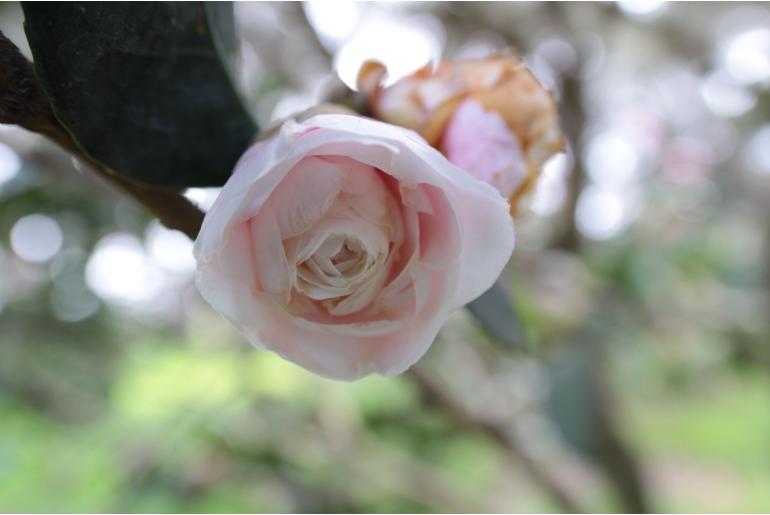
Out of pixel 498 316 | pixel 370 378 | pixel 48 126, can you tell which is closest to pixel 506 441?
pixel 370 378

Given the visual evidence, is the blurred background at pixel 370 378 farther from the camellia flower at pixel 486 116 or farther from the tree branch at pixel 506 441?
the camellia flower at pixel 486 116

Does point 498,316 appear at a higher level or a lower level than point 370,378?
higher

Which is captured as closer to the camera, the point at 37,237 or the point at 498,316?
the point at 498,316

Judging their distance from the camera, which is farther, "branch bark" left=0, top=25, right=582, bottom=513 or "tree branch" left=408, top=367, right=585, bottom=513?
"tree branch" left=408, top=367, right=585, bottom=513

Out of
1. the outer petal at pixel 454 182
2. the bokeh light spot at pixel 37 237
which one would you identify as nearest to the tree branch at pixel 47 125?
the outer petal at pixel 454 182

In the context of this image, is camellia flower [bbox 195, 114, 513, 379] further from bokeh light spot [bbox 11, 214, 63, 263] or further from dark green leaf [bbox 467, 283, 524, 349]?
bokeh light spot [bbox 11, 214, 63, 263]

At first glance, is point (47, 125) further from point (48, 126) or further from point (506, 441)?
point (506, 441)

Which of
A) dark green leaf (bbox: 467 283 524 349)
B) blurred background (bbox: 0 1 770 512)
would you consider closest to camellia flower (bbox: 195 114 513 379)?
dark green leaf (bbox: 467 283 524 349)

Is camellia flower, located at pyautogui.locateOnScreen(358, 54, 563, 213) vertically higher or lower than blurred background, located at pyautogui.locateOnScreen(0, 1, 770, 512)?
higher
